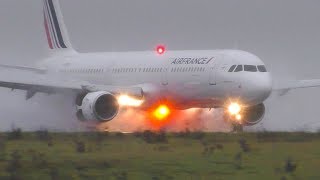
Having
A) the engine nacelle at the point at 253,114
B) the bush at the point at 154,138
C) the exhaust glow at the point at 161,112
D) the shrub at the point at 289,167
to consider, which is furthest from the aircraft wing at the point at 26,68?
the shrub at the point at 289,167

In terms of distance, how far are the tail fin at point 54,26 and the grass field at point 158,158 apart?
32.4m

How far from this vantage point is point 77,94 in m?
52.6

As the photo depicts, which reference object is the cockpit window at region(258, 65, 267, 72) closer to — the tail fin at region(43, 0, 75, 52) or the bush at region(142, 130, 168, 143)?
the bush at region(142, 130, 168, 143)

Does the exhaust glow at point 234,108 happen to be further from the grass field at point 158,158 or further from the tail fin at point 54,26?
the tail fin at point 54,26

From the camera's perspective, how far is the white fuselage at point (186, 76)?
48.2 m

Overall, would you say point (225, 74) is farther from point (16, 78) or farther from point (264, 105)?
point (16, 78)

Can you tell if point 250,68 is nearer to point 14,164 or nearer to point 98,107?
point 98,107

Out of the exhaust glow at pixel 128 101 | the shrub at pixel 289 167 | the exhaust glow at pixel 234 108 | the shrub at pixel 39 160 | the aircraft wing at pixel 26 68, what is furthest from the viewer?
the aircraft wing at pixel 26 68

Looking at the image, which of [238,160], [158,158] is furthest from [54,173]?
[238,160]

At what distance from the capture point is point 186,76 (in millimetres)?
50531

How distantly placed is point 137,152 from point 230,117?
22736 millimetres

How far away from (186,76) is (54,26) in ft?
65.5

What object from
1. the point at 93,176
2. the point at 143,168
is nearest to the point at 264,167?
the point at 143,168

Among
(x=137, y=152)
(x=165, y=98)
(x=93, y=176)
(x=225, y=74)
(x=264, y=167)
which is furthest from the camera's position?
(x=165, y=98)
